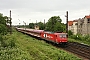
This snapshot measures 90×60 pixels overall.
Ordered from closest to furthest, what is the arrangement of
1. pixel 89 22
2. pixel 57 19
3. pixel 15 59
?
pixel 15 59 → pixel 89 22 → pixel 57 19

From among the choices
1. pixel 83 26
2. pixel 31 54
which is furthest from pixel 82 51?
pixel 83 26

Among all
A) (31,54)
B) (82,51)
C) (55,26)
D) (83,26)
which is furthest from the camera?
(55,26)

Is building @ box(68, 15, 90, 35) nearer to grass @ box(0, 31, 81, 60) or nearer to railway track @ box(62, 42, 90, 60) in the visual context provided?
railway track @ box(62, 42, 90, 60)

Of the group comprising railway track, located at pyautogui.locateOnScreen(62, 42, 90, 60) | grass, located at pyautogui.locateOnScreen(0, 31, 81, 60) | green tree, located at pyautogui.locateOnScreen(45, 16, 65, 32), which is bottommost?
railway track, located at pyautogui.locateOnScreen(62, 42, 90, 60)

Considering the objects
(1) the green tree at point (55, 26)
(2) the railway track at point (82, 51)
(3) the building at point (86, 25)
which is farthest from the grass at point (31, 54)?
(3) the building at point (86, 25)

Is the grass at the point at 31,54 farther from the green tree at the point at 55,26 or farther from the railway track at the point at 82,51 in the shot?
the green tree at the point at 55,26

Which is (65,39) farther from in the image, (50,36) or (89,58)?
(89,58)

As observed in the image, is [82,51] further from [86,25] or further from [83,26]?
[83,26]

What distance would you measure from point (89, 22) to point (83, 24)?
16.8 ft

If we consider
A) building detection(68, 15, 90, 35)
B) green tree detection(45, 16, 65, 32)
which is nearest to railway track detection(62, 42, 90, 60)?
green tree detection(45, 16, 65, 32)

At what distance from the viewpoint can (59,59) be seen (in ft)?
60.6

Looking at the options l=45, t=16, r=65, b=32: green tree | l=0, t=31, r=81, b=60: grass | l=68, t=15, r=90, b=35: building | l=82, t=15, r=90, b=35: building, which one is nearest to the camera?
l=0, t=31, r=81, b=60: grass

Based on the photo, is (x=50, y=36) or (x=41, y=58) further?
(x=50, y=36)

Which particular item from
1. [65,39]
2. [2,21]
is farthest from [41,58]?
[2,21]
